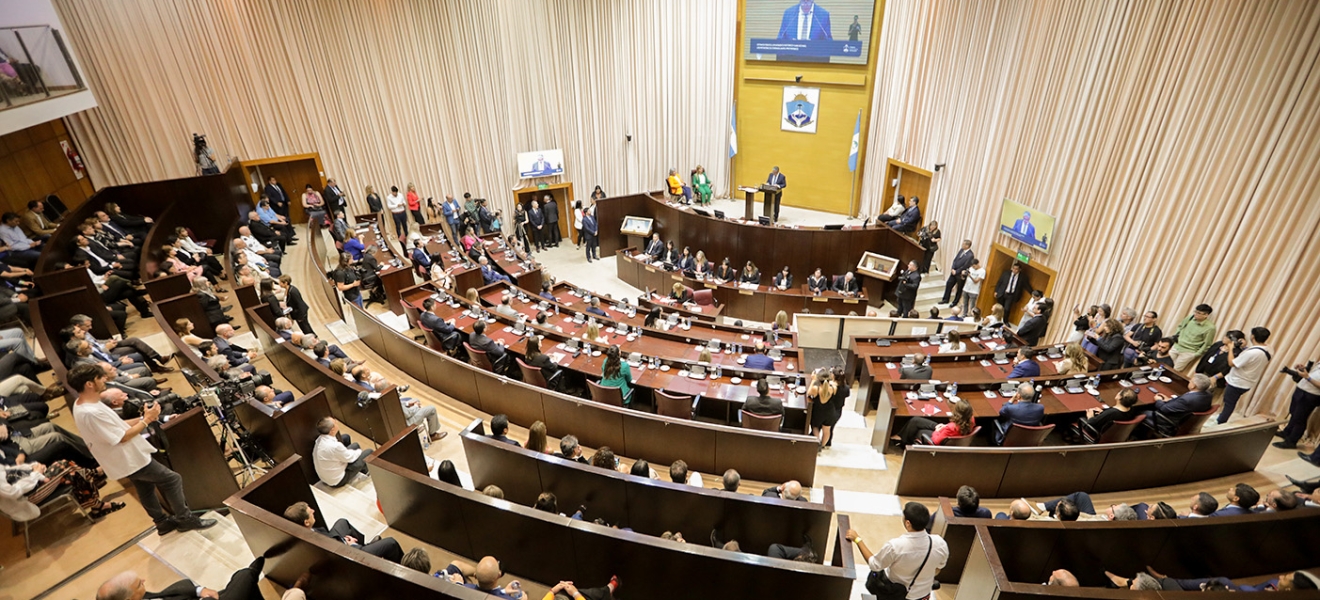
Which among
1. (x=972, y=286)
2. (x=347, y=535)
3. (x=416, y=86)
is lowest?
(x=972, y=286)

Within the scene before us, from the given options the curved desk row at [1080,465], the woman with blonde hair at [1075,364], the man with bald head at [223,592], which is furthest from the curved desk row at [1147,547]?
the man with bald head at [223,592]

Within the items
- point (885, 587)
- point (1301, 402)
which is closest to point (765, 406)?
point (885, 587)

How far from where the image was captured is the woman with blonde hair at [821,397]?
6.27 m

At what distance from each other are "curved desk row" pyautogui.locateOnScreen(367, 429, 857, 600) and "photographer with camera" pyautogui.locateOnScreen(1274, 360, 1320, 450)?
576 cm

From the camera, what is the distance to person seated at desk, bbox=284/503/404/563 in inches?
166

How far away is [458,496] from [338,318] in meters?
6.62

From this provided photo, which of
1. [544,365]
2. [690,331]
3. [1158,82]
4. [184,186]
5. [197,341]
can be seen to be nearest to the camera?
[197,341]

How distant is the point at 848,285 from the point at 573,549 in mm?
8921

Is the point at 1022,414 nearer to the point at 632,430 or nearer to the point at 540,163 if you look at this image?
the point at 632,430

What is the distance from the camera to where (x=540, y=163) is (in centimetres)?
1631

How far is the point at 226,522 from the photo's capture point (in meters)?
4.99

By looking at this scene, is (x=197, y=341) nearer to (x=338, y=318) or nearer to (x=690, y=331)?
(x=338, y=318)

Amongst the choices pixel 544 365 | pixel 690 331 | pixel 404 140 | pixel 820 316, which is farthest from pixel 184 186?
pixel 820 316

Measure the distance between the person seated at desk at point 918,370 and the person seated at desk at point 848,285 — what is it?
411 centimetres
